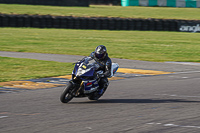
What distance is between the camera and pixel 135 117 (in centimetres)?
777

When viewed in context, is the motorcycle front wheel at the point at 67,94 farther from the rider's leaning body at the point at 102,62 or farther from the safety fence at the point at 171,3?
the safety fence at the point at 171,3

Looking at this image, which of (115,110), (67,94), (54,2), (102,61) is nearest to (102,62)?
(102,61)

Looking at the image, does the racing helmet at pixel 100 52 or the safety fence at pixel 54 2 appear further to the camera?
the safety fence at pixel 54 2

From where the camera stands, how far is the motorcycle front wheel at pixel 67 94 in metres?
9.24

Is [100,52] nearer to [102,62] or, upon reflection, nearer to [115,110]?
[102,62]

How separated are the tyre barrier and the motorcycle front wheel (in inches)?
1076

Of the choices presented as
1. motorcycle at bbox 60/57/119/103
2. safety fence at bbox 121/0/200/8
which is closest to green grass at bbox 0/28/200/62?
motorcycle at bbox 60/57/119/103

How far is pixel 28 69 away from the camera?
15.8 metres

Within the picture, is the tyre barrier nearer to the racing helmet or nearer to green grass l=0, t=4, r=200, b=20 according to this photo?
green grass l=0, t=4, r=200, b=20

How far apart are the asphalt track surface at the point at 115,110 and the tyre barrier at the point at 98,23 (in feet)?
78.9

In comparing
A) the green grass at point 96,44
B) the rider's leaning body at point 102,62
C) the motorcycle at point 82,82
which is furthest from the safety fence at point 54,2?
the motorcycle at point 82,82

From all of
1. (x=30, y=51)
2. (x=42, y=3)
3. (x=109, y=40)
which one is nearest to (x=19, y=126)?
(x=30, y=51)

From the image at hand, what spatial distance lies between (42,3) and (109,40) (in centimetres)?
2373

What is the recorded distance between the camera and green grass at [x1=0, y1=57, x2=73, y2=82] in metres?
14.0
